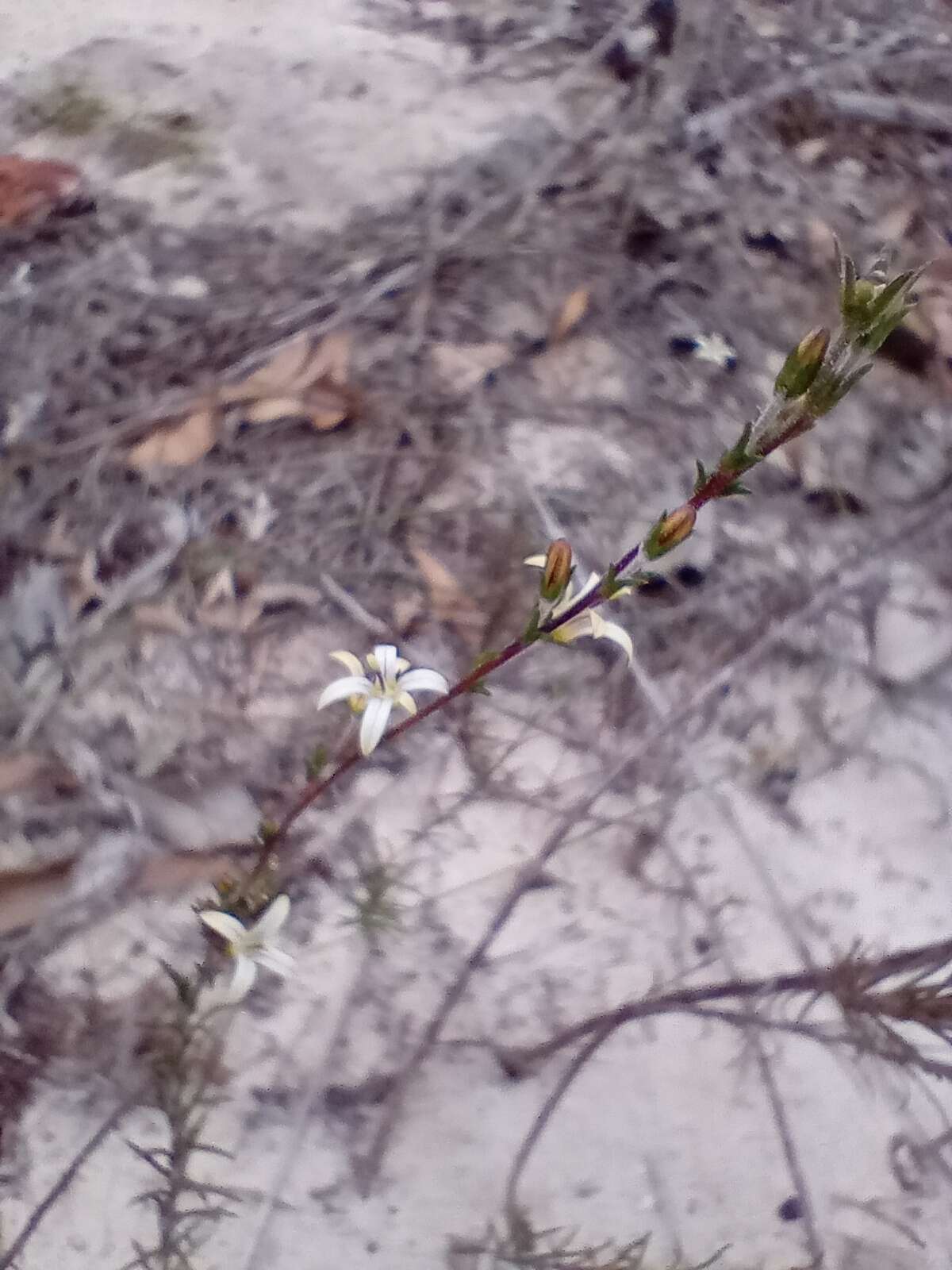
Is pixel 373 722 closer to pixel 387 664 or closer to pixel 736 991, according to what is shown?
pixel 387 664

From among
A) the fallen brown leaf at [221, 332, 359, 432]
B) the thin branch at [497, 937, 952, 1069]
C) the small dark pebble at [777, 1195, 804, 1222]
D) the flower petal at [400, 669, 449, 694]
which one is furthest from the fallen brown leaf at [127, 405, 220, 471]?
the small dark pebble at [777, 1195, 804, 1222]

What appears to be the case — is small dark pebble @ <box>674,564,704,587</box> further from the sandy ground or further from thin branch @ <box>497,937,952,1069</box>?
thin branch @ <box>497,937,952,1069</box>

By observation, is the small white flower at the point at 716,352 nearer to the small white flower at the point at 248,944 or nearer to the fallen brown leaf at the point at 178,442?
the fallen brown leaf at the point at 178,442

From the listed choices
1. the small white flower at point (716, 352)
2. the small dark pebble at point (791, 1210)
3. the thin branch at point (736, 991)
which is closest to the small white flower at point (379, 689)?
the thin branch at point (736, 991)

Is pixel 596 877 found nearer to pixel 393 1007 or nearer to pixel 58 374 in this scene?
pixel 393 1007

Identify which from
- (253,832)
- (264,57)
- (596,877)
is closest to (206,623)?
(253,832)

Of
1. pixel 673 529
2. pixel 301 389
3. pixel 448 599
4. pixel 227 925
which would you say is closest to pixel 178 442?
pixel 301 389
